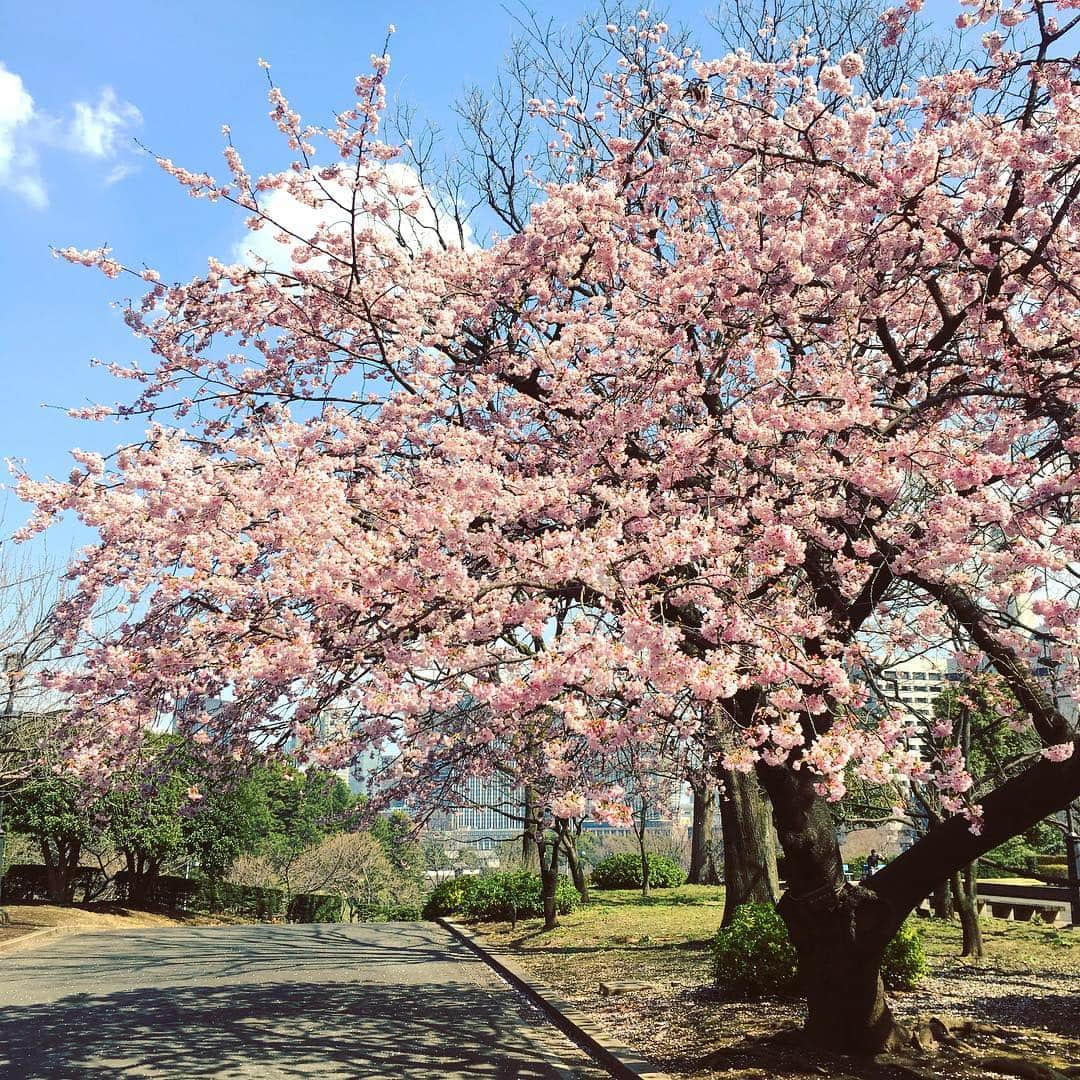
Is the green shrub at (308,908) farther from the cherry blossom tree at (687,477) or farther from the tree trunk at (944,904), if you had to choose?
the cherry blossom tree at (687,477)

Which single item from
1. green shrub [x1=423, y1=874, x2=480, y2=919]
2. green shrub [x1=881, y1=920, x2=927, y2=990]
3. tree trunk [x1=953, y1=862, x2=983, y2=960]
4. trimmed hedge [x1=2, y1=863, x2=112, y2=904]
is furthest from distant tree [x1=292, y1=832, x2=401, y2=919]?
green shrub [x1=881, y1=920, x2=927, y2=990]

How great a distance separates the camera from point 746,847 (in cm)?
1384

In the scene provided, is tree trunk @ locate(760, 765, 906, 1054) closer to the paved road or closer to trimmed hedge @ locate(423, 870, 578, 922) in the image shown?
the paved road

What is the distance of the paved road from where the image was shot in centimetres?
777

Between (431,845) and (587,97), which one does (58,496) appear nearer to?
(587,97)

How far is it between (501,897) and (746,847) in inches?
419

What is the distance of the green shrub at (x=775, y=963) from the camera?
9.67 meters

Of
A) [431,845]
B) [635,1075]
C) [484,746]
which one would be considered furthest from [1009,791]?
[431,845]

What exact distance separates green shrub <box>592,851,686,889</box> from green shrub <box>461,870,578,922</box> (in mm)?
4646

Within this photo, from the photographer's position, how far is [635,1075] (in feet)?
22.8

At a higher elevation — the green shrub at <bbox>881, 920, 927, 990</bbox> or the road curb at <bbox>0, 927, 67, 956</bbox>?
the green shrub at <bbox>881, 920, 927, 990</bbox>

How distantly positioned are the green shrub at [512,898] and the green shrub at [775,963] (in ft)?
35.6

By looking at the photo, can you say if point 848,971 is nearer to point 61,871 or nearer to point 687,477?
point 687,477

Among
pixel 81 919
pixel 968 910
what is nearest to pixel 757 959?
pixel 968 910
